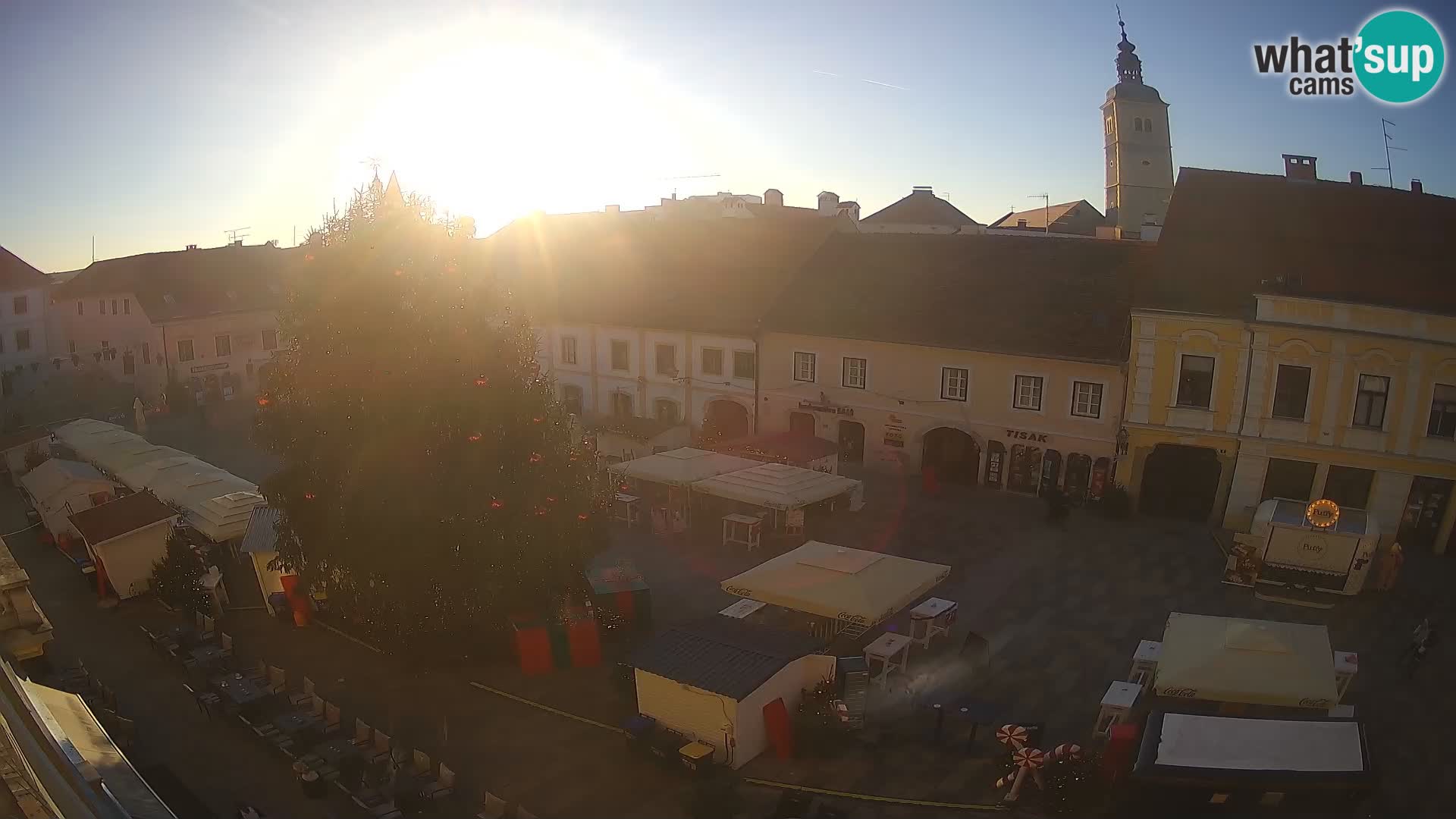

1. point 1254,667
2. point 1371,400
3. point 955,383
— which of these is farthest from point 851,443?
point 1254,667

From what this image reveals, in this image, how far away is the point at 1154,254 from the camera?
2717cm

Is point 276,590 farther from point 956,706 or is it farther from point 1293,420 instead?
point 1293,420

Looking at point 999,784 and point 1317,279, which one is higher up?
point 1317,279

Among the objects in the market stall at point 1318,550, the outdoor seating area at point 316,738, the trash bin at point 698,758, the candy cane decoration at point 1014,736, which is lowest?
the outdoor seating area at point 316,738

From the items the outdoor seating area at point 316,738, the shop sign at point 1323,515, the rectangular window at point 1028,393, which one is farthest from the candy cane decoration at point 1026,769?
the rectangular window at point 1028,393

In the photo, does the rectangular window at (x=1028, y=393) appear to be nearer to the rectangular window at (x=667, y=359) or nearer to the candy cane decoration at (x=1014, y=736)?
the rectangular window at (x=667, y=359)

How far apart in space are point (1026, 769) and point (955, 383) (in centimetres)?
1720

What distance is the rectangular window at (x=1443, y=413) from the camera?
22.9 metres

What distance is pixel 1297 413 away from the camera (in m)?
24.5

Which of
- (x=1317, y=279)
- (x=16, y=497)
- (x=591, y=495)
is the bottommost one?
(x=16, y=497)

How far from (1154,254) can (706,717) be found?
19.9m

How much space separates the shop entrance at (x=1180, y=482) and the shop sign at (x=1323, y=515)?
4816 millimetres

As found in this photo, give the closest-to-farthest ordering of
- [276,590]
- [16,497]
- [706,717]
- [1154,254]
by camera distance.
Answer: [706,717] → [276,590] → [1154,254] → [16,497]

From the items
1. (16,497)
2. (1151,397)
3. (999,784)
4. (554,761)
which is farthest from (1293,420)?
(16,497)
